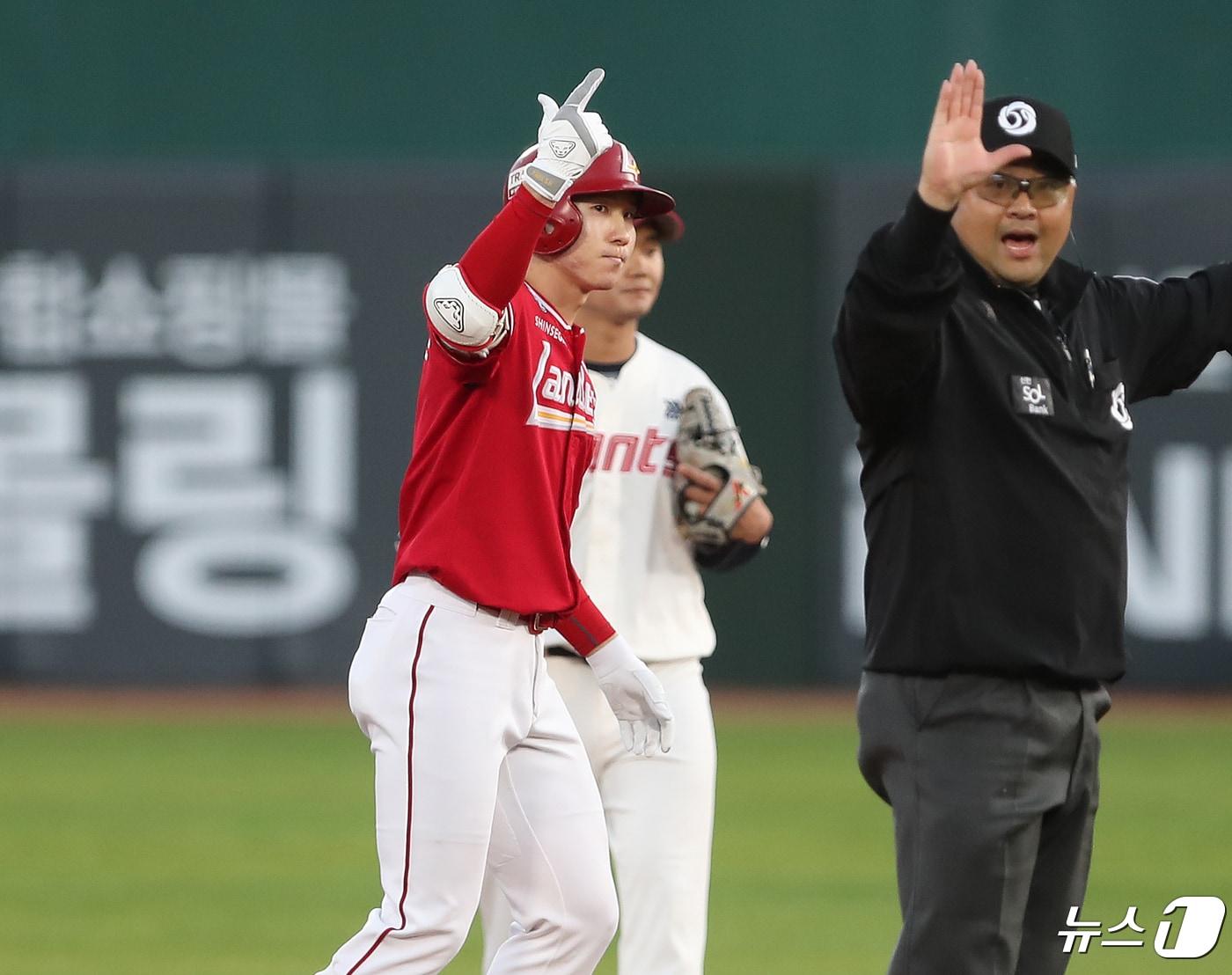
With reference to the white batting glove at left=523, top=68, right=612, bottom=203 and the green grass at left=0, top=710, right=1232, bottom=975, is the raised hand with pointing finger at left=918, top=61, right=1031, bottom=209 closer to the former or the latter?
the white batting glove at left=523, top=68, right=612, bottom=203

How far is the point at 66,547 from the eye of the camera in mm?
12797

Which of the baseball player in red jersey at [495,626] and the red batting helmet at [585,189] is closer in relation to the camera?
the baseball player in red jersey at [495,626]

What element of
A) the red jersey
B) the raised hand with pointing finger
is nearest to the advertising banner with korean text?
the red jersey

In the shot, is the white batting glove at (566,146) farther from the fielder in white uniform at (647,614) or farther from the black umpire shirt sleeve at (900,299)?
the fielder in white uniform at (647,614)

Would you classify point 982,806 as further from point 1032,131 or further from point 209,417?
point 209,417

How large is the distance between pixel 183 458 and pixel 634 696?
337 inches

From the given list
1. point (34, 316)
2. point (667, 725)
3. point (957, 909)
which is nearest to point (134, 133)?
point (34, 316)

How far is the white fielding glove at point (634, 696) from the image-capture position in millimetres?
4648

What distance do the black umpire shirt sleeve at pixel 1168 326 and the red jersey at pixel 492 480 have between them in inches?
46.1

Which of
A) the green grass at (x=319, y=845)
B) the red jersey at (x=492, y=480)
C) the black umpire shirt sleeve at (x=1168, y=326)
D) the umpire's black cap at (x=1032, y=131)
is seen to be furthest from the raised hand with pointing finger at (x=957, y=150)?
the green grass at (x=319, y=845)

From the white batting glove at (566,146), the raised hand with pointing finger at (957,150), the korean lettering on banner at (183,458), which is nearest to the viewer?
the raised hand with pointing finger at (957,150)

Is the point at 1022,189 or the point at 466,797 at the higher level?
the point at 1022,189

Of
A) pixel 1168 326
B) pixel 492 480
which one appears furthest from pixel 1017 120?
pixel 492 480

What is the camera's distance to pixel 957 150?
3654 mm
